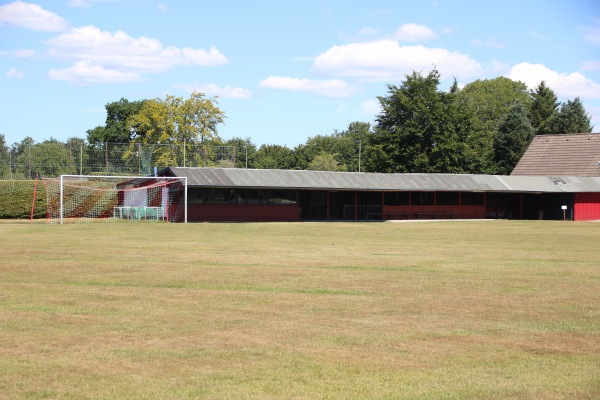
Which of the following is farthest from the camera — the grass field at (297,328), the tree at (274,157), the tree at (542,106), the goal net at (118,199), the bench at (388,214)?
the tree at (274,157)

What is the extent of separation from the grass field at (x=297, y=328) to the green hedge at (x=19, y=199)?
3075 centimetres

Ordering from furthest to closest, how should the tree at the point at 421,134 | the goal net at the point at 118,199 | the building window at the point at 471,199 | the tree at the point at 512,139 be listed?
1. the tree at the point at 512,139
2. the tree at the point at 421,134
3. the building window at the point at 471,199
4. the goal net at the point at 118,199

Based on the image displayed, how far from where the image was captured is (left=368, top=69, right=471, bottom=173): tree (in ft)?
232

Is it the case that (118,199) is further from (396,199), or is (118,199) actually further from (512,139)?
(512,139)

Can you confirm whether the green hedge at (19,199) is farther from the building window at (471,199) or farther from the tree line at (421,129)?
the building window at (471,199)

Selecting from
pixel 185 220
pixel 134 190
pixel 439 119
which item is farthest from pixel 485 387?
pixel 439 119

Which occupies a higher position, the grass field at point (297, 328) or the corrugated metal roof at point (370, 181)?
the corrugated metal roof at point (370, 181)

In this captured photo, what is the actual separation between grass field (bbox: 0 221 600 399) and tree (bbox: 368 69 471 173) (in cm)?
5185

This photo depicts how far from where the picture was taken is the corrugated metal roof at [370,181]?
4481 centimetres

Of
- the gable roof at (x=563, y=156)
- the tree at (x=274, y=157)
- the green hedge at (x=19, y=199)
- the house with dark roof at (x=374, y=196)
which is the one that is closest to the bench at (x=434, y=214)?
the house with dark roof at (x=374, y=196)

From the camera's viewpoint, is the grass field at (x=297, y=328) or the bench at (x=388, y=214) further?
the bench at (x=388, y=214)

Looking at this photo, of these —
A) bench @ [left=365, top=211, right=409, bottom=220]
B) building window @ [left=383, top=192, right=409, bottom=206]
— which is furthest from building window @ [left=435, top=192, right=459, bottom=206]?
bench @ [left=365, top=211, right=409, bottom=220]

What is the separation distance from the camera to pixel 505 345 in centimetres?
890

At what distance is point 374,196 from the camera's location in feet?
174
